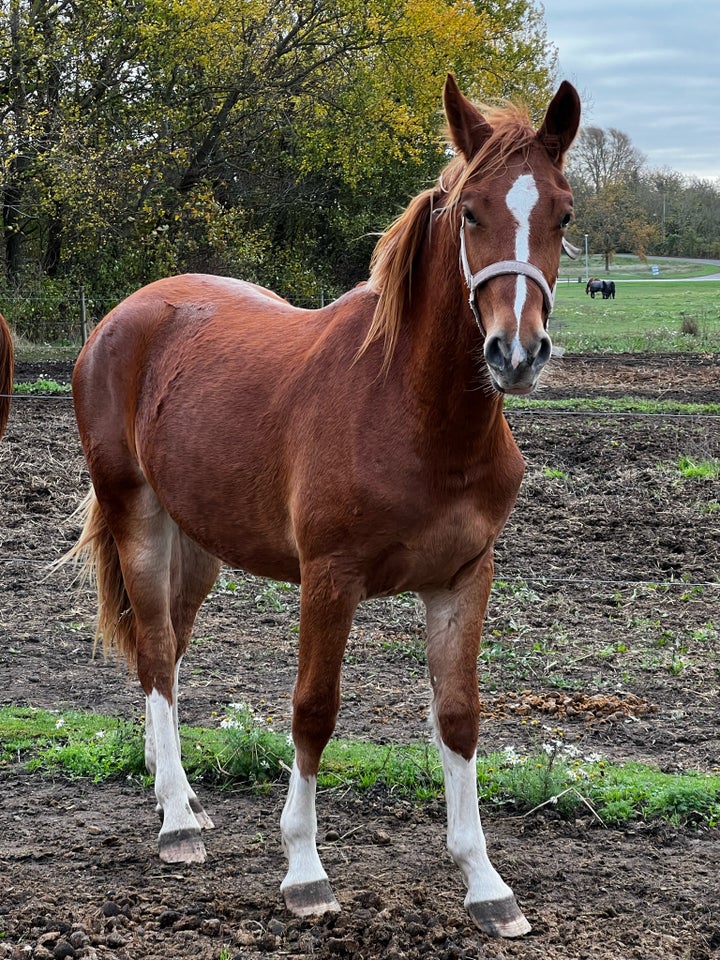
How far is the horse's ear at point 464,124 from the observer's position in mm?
2715

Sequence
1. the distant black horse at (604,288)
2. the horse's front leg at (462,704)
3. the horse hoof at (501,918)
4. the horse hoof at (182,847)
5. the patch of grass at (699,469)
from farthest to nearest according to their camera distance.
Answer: the distant black horse at (604,288) → the patch of grass at (699,469) → the horse hoof at (182,847) → the horse's front leg at (462,704) → the horse hoof at (501,918)

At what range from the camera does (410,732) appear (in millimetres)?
4379

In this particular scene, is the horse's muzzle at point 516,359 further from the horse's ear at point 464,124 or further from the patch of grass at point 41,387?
the patch of grass at point 41,387

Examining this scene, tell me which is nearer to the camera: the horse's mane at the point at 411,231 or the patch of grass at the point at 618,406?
the horse's mane at the point at 411,231

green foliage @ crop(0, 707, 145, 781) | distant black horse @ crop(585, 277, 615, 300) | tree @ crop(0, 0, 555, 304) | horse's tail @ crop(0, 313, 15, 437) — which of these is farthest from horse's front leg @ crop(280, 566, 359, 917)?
distant black horse @ crop(585, 277, 615, 300)

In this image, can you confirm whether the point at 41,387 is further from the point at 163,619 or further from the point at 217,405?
the point at 217,405

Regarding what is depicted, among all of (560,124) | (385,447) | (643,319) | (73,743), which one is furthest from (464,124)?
(643,319)

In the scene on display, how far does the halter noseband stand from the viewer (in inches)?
99.4

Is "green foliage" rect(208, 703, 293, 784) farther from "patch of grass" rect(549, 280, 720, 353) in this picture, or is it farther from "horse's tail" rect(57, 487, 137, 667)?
"patch of grass" rect(549, 280, 720, 353)

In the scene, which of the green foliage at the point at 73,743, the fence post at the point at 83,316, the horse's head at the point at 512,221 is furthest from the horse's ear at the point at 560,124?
the fence post at the point at 83,316

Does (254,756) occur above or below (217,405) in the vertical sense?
below

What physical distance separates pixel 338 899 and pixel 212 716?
5.21 ft

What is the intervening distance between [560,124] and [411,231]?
1.68 feet

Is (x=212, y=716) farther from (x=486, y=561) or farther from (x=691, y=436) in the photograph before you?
(x=691, y=436)
